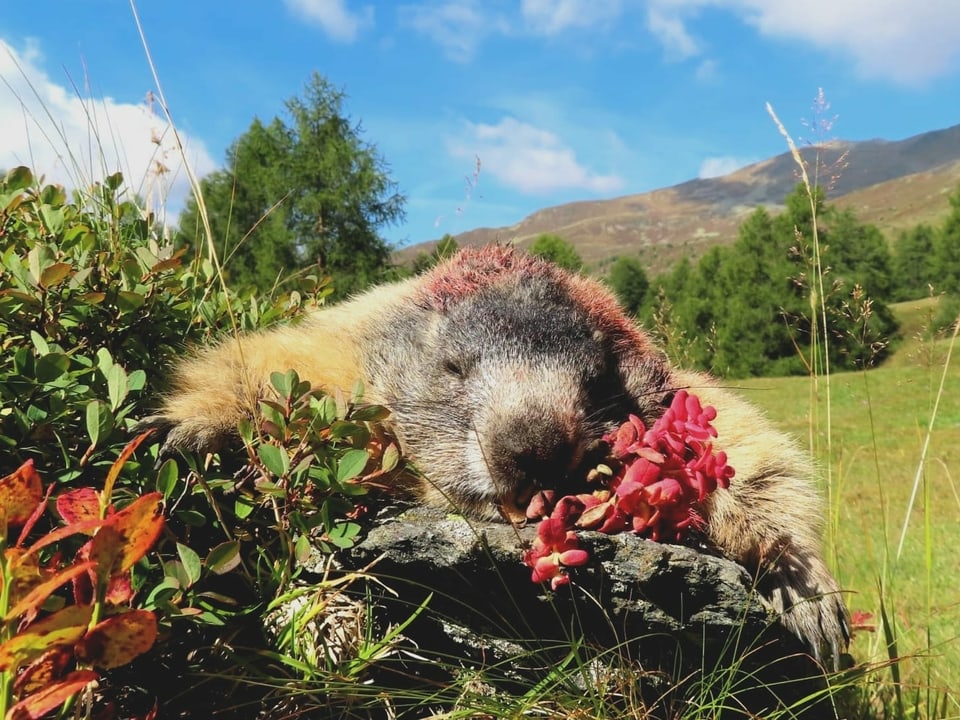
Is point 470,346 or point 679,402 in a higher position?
point 470,346

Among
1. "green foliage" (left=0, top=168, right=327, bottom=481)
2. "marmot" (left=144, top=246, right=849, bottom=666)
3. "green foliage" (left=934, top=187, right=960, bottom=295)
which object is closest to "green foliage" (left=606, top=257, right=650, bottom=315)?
"green foliage" (left=934, top=187, right=960, bottom=295)

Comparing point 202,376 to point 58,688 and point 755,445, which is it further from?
point 755,445

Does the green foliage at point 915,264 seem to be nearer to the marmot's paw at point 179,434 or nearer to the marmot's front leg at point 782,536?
the marmot's front leg at point 782,536

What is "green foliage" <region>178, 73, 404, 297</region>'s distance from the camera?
21203 millimetres

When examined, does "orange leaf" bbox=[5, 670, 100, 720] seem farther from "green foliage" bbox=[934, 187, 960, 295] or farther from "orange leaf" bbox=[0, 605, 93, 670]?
"green foliage" bbox=[934, 187, 960, 295]

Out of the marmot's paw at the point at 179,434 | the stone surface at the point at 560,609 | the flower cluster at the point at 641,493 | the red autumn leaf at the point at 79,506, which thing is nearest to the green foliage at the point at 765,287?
the flower cluster at the point at 641,493

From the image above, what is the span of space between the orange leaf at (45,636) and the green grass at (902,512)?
2.52m

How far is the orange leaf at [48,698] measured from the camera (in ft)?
4.74

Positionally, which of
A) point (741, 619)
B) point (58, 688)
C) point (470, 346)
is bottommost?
point (741, 619)

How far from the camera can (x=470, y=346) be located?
115 inches

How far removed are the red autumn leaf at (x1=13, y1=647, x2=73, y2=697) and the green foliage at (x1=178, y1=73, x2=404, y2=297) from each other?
19.0m

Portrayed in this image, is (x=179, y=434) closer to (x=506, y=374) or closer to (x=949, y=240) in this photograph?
(x=506, y=374)

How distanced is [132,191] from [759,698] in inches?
156

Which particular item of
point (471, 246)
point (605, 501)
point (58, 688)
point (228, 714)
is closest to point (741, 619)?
point (605, 501)
